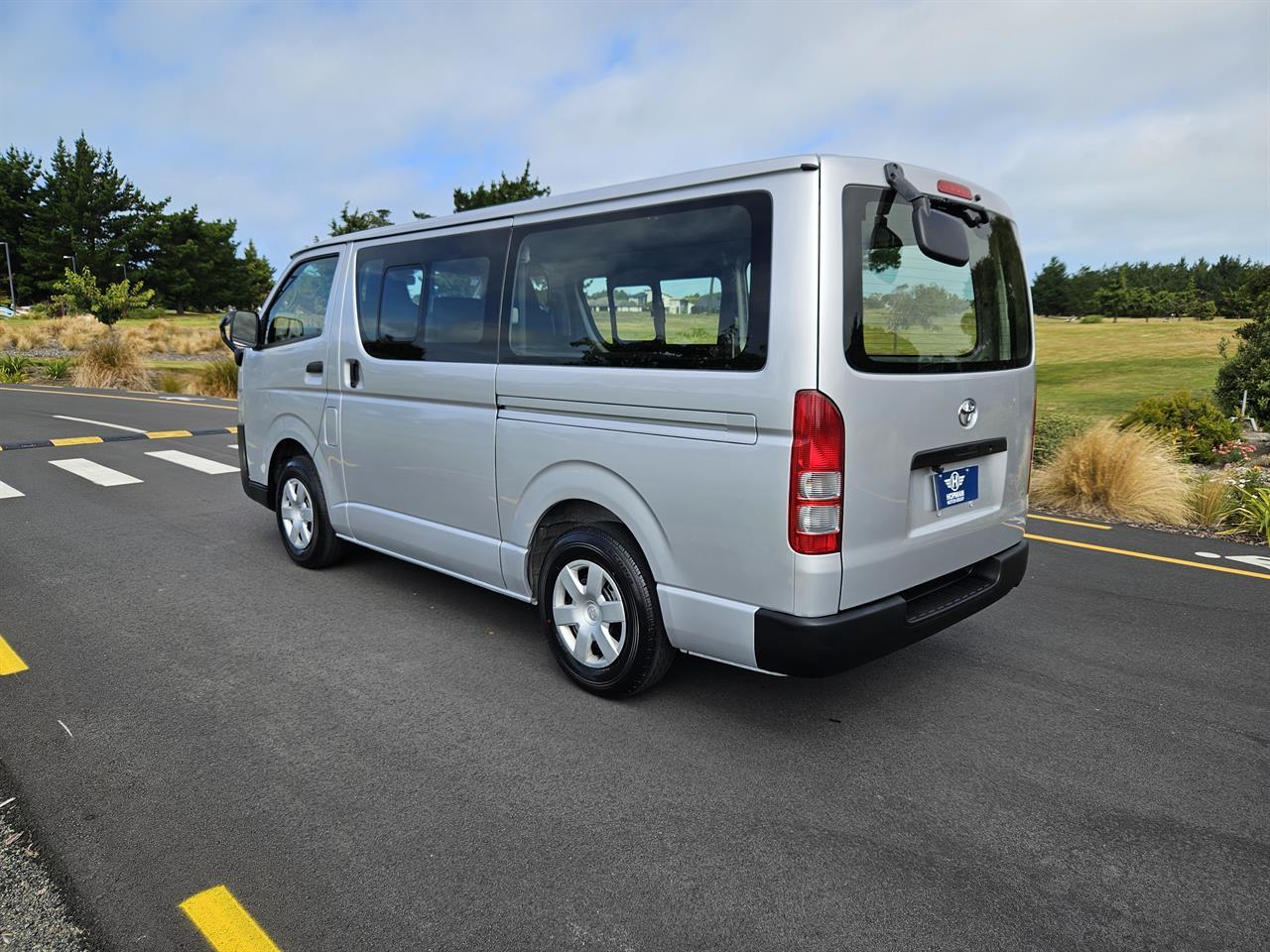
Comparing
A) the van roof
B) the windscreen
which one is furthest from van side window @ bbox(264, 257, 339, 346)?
the windscreen

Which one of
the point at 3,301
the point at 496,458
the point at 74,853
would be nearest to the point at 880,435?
the point at 496,458

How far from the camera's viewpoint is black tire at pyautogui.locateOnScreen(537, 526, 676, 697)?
344cm

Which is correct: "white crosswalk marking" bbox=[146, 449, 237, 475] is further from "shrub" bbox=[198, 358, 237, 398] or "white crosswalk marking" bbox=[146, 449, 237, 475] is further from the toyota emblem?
"shrub" bbox=[198, 358, 237, 398]

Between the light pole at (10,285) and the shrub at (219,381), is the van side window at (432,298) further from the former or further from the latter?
the light pole at (10,285)

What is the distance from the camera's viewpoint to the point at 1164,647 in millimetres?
4410

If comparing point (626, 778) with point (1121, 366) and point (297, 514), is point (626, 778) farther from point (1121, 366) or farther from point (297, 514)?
point (1121, 366)

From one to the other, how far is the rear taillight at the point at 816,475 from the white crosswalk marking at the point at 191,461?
8060mm

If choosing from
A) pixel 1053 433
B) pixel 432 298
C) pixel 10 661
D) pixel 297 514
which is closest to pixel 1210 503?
pixel 1053 433

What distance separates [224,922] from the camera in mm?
2311

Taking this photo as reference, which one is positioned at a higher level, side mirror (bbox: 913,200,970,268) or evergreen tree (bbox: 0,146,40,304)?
evergreen tree (bbox: 0,146,40,304)

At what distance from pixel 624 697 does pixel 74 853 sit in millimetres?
1994

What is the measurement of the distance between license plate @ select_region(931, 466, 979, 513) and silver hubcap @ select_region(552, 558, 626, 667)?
1.34 metres

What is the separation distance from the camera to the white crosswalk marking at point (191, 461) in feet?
30.8

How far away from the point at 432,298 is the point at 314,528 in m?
1.91
